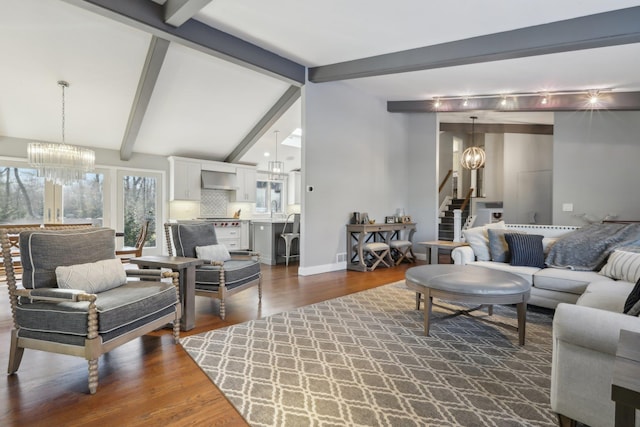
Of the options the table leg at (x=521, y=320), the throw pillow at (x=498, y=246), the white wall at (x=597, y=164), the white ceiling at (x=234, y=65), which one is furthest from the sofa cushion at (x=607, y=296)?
the white wall at (x=597, y=164)

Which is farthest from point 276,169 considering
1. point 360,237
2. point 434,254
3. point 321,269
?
point 434,254

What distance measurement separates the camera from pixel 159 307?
2418 millimetres

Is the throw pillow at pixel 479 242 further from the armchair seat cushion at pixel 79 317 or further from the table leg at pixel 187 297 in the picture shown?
the armchair seat cushion at pixel 79 317

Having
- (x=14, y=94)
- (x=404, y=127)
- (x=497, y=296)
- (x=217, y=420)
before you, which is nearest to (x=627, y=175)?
(x=404, y=127)

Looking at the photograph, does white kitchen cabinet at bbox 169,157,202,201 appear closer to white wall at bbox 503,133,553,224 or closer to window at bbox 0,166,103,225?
window at bbox 0,166,103,225

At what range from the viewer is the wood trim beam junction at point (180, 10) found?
10.7ft

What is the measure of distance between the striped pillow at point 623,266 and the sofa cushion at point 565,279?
82 millimetres

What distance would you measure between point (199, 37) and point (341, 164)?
2971 millimetres

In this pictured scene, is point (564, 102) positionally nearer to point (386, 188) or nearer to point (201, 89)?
point (386, 188)

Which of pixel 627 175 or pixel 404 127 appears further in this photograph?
pixel 404 127

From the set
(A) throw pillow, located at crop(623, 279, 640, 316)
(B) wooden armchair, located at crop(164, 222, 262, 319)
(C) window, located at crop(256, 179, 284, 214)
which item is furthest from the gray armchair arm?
(C) window, located at crop(256, 179, 284, 214)

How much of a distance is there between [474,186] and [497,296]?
376 inches

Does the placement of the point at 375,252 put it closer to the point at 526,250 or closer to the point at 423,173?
the point at 423,173

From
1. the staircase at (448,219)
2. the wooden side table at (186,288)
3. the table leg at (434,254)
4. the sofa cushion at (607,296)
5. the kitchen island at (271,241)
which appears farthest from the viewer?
the staircase at (448,219)
